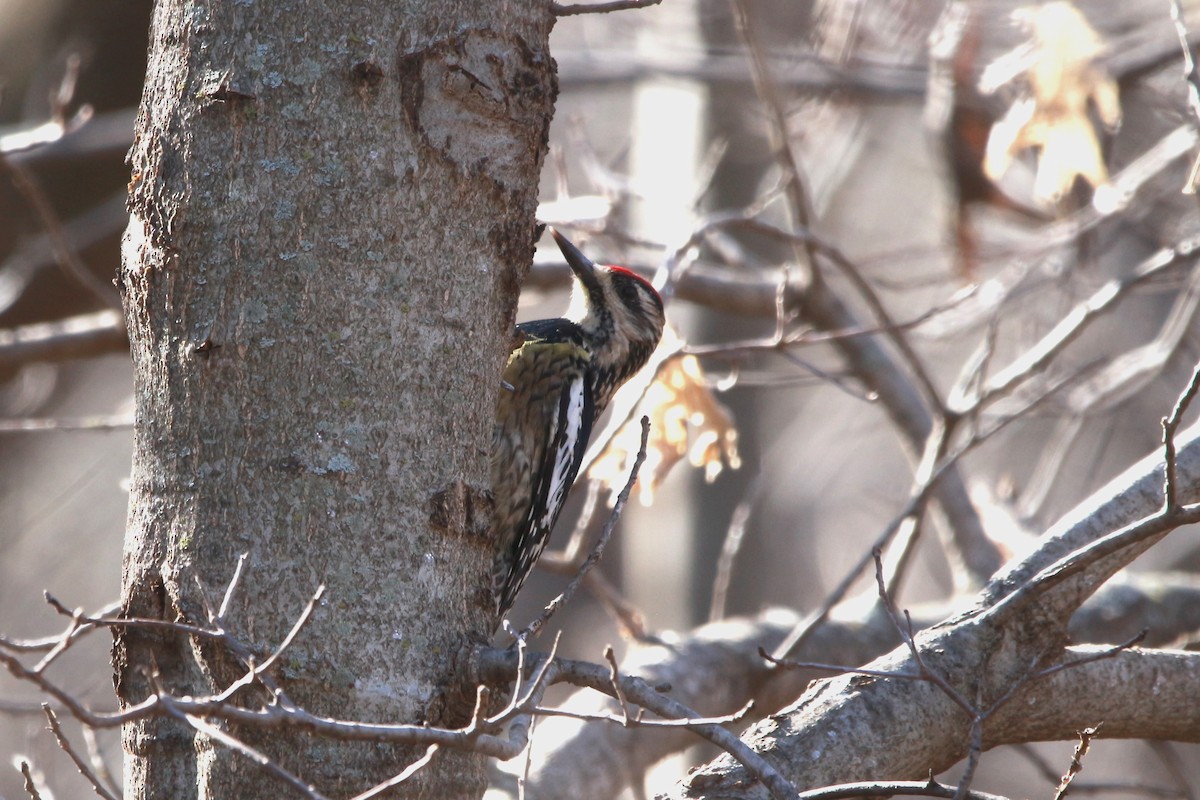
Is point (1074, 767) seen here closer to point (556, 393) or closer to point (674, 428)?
point (674, 428)

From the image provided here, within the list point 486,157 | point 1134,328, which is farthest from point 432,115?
point 1134,328

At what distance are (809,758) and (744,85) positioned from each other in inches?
277

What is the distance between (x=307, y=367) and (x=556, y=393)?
211 cm

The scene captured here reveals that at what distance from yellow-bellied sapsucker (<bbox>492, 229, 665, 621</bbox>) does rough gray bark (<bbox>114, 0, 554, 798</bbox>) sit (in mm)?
1601

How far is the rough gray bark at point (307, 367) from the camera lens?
6.78ft

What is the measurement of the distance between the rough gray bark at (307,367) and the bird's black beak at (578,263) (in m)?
1.98

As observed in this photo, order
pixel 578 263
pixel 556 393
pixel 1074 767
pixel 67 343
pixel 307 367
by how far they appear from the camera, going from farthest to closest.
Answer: pixel 67 343 → pixel 578 263 → pixel 556 393 → pixel 307 367 → pixel 1074 767

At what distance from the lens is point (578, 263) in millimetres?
4391

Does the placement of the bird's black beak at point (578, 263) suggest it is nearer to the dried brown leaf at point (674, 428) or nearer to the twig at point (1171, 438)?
the dried brown leaf at point (674, 428)

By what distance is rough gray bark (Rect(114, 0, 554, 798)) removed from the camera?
2066mm

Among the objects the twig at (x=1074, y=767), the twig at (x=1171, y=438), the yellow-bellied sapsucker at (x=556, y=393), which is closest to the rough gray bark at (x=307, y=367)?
the twig at (x=1074, y=767)

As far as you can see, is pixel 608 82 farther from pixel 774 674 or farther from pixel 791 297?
pixel 774 674

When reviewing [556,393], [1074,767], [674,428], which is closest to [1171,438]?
[1074,767]

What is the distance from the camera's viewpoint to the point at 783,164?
4586 mm
